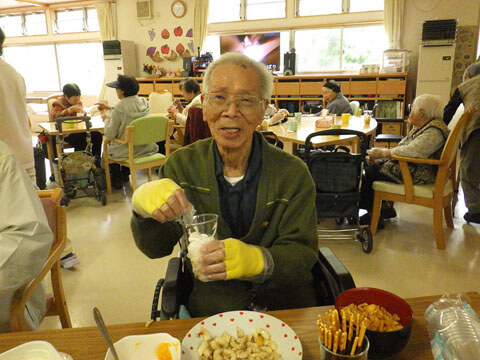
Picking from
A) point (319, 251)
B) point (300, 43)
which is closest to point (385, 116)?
point (300, 43)

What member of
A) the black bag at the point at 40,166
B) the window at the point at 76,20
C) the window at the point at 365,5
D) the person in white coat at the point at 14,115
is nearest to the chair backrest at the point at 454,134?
the person in white coat at the point at 14,115

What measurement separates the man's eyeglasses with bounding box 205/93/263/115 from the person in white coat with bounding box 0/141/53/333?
65 centimetres

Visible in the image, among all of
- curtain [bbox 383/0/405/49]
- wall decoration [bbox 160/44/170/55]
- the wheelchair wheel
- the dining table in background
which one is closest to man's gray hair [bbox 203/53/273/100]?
the wheelchair wheel

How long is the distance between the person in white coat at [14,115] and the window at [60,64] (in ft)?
24.2

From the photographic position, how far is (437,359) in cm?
69

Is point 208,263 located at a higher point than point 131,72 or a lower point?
lower

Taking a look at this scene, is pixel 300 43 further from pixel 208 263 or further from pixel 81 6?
pixel 208 263

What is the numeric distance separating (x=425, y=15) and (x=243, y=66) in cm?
689

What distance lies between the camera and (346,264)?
2701 mm

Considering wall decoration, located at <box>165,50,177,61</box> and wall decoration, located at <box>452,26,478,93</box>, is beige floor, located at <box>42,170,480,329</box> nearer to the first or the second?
wall decoration, located at <box>452,26,478,93</box>

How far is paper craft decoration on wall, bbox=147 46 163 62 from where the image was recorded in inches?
334

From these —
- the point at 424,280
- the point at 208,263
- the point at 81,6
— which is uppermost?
the point at 81,6

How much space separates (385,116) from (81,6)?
764cm

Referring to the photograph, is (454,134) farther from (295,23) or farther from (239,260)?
(295,23)
